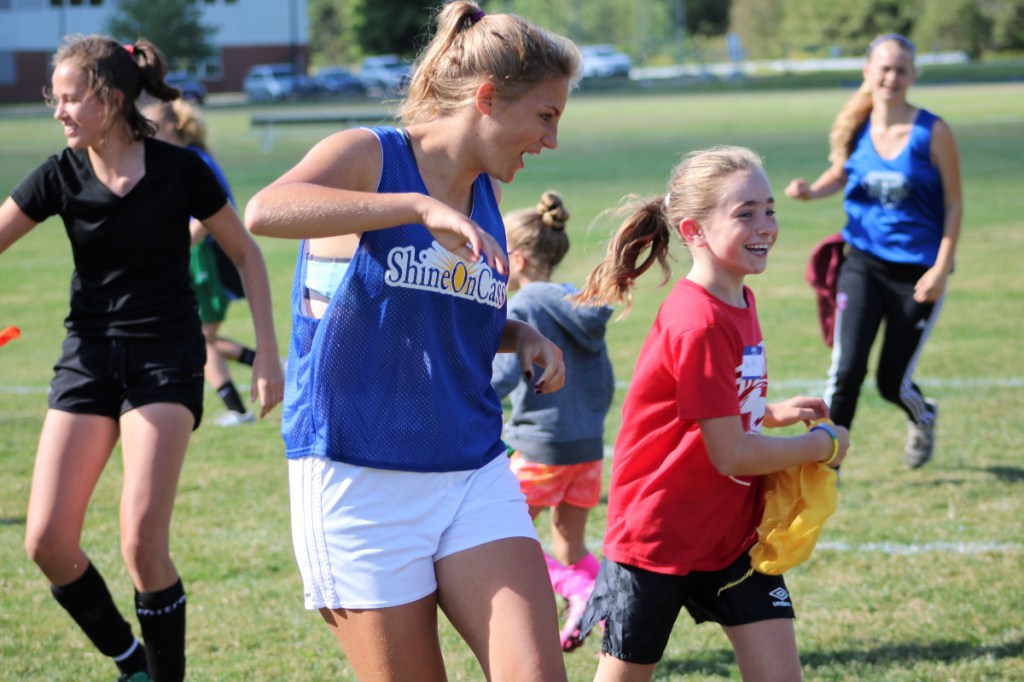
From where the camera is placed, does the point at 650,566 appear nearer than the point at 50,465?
Yes

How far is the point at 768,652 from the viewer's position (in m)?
3.26

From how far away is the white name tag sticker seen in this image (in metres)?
3.35

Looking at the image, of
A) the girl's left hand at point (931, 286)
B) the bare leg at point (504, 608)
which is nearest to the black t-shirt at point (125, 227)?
the bare leg at point (504, 608)

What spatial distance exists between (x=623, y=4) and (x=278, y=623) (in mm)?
88745

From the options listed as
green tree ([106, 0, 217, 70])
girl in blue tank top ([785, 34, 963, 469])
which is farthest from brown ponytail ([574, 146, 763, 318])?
green tree ([106, 0, 217, 70])

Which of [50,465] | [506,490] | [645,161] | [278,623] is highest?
[506,490]

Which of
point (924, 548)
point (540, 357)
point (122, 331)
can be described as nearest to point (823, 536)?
point (924, 548)

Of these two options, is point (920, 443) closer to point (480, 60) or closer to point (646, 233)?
point (646, 233)

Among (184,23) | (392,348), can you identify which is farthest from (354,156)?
(184,23)

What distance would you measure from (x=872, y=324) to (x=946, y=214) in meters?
0.67

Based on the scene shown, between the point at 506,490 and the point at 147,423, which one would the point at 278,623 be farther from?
the point at 506,490

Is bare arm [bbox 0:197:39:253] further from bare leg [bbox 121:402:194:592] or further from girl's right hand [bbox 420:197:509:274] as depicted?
girl's right hand [bbox 420:197:509:274]

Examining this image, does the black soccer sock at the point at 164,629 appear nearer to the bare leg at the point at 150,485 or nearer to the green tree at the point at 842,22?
the bare leg at the point at 150,485

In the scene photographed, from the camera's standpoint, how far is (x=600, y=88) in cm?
6462
